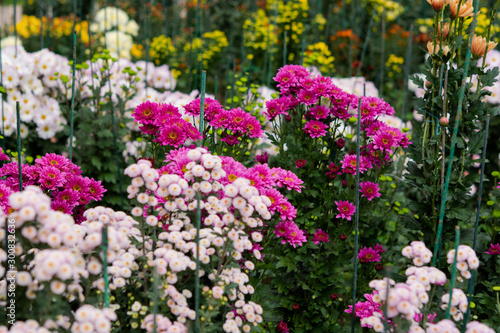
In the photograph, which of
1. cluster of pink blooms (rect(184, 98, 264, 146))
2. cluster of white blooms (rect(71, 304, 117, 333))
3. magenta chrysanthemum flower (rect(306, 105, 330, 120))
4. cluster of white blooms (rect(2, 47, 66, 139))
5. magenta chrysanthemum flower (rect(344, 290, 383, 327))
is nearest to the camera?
cluster of white blooms (rect(71, 304, 117, 333))

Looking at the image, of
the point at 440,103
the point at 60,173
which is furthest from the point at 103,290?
the point at 440,103

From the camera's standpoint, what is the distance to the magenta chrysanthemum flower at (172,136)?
1.89 metres

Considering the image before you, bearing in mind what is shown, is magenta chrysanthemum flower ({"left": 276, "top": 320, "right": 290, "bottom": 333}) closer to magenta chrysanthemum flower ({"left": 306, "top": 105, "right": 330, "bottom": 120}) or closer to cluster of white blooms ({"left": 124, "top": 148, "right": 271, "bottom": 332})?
cluster of white blooms ({"left": 124, "top": 148, "right": 271, "bottom": 332})

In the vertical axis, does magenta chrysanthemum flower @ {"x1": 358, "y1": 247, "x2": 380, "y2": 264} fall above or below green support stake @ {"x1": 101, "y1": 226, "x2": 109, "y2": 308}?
below

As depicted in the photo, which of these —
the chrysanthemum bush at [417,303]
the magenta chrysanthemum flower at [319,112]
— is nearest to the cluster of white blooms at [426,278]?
the chrysanthemum bush at [417,303]

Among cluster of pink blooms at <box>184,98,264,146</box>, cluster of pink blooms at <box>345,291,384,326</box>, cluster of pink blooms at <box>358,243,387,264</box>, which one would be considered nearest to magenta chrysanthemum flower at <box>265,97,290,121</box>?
cluster of pink blooms at <box>184,98,264,146</box>

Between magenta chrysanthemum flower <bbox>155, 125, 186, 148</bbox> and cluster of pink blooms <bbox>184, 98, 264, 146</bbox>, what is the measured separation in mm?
158

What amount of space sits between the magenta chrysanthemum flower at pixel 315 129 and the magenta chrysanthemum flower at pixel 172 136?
0.54 m

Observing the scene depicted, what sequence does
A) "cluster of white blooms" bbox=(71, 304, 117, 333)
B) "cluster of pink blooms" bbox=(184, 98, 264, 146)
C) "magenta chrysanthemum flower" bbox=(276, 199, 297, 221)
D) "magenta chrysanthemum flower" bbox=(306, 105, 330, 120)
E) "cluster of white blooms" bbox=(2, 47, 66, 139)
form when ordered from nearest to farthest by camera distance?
"cluster of white blooms" bbox=(71, 304, 117, 333)
"magenta chrysanthemum flower" bbox=(276, 199, 297, 221)
"cluster of pink blooms" bbox=(184, 98, 264, 146)
"magenta chrysanthemum flower" bbox=(306, 105, 330, 120)
"cluster of white blooms" bbox=(2, 47, 66, 139)

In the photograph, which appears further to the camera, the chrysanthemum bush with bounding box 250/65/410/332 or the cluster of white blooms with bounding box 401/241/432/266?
the chrysanthemum bush with bounding box 250/65/410/332

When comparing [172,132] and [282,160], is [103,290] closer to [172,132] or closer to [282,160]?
[172,132]

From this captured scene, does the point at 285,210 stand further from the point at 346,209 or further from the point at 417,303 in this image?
the point at 417,303

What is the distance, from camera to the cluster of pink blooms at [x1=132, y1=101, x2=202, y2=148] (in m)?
1.89

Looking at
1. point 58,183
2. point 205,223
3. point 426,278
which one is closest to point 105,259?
point 205,223
